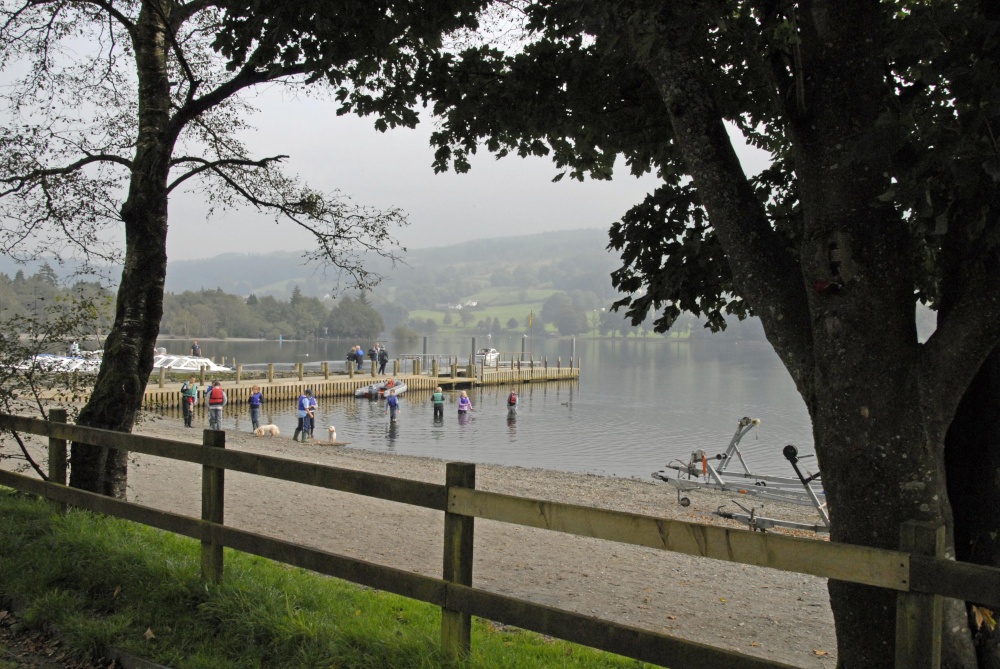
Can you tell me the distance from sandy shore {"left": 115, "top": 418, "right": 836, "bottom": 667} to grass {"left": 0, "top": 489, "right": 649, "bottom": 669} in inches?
104

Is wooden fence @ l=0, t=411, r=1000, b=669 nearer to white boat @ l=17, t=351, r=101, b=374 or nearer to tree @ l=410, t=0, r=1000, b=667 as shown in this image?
tree @ l=410, t=0, r=1000, b=667

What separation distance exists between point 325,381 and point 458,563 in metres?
57.3

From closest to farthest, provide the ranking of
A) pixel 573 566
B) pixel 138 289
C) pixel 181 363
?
1. pixel 138 289
2. pixel 573 566
3. pixel 181 363

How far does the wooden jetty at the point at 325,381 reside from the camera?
160 ft

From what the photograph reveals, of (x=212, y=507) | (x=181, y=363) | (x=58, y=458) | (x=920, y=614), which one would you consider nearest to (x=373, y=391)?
(x=181, y=363)

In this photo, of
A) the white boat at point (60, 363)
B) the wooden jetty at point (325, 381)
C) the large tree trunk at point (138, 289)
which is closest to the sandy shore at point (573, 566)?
the white boat at point (60, 363)

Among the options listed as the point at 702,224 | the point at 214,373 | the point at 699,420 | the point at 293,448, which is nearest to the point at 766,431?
the point at 699,420

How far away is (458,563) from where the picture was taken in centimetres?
437

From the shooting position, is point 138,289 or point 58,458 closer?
point 58,458

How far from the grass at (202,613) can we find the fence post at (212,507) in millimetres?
113

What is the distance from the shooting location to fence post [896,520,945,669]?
3.15 m

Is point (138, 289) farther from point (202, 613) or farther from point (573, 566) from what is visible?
point (573, 566)

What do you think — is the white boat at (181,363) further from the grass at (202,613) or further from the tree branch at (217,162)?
the grass at (202,613)

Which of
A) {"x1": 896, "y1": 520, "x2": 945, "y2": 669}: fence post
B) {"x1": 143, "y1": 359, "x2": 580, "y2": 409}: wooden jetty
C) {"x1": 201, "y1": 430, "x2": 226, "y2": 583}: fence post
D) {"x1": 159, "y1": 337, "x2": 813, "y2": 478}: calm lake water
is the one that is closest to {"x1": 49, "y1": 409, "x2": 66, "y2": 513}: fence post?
{"x1": 201, "y1": 430, "x2": 226, "y2": 583}: fence post
